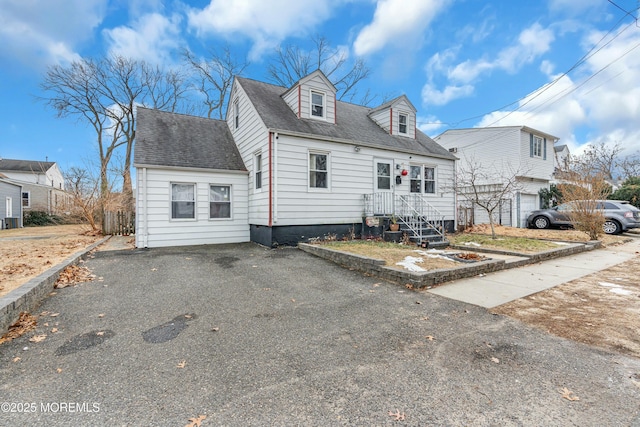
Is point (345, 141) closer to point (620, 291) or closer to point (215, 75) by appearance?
point (620, 291)

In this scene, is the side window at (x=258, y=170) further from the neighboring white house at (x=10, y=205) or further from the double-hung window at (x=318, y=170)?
the neighboring white house at (x=10, y=205)

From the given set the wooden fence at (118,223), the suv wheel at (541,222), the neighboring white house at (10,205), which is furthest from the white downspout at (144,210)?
the suv wheel at (541,222)

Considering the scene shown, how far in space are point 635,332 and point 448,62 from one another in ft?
53.2

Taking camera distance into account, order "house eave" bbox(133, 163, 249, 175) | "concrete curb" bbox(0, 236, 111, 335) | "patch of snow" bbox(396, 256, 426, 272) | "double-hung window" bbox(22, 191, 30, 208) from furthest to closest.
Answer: "double-hung window" bbox(22, 191, 30, 208) < "house eave" bbox(133, 163, 249, 175) < "patch of snow" bbox(396, 256, 426, 272) < "concrete curb" bbox(0, 236, 111, 335)

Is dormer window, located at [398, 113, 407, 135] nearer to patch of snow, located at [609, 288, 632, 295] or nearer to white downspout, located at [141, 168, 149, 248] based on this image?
patch of snow, located at [609, 288, 632, 295]

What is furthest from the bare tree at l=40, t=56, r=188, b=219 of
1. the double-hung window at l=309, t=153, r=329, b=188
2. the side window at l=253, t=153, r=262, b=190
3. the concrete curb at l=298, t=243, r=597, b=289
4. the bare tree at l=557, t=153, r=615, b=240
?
the bare tree at l=557, t=153, r=615, b=240

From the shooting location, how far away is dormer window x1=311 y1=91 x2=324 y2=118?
10695mm

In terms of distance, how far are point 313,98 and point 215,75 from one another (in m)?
16.5

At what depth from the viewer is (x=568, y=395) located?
7.10ft

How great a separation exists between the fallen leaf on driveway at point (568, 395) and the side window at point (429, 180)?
35.2 ft

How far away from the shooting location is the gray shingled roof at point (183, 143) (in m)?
9.49

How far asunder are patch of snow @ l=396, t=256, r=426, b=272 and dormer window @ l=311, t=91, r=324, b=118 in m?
6.57

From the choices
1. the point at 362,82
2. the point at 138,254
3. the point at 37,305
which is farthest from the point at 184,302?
the point at 362,82

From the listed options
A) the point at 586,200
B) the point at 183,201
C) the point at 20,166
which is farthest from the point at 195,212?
the point at 20,166
